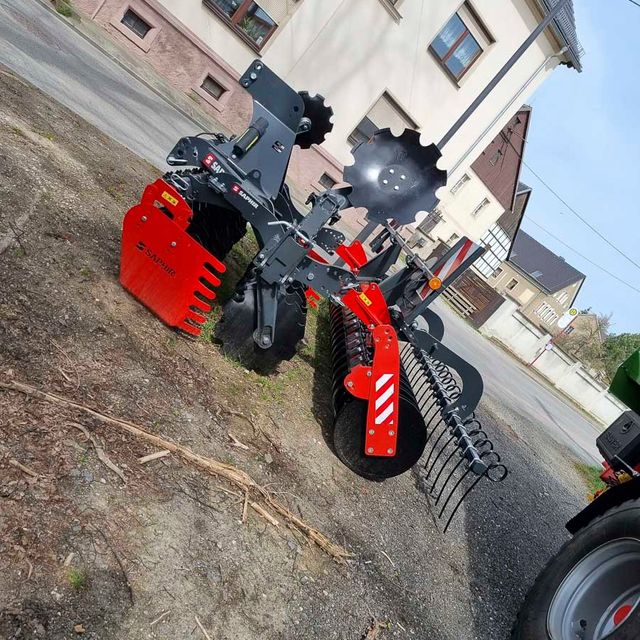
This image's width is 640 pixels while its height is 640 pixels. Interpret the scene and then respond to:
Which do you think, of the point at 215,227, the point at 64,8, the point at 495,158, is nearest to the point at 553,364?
the point at 495,158

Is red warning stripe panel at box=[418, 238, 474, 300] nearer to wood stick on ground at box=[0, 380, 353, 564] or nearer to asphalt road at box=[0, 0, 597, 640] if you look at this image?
asphalt road at box=[0, 0, 597, 640]

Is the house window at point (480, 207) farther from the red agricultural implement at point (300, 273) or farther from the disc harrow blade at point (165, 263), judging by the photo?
the disc harrow blade at point (165, 263)

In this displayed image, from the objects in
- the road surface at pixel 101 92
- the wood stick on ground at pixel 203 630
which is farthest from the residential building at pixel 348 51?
the wood stick on ground at pixel 203 630

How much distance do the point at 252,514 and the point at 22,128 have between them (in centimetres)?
439

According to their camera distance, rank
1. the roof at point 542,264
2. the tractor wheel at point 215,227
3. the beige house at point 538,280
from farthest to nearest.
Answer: the roof at point 542,264
the beige house at point 538,280
the tractor wheel at point 215,227

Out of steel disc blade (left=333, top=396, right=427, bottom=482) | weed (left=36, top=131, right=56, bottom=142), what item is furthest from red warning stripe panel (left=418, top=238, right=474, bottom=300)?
weed (left=36, top=131, right=56, bottom=142)

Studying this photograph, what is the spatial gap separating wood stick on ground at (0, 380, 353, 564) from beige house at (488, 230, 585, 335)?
43.5m

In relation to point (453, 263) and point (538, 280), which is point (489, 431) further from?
point (538, 280)

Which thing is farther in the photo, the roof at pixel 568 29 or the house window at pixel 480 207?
the house window at pixel 480 207

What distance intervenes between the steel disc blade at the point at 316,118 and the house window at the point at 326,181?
1233 cm

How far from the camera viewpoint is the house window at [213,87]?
16.2 m

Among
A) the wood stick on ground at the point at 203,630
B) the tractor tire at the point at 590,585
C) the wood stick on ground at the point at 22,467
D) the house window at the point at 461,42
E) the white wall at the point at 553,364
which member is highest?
the house window at the point at 461,42

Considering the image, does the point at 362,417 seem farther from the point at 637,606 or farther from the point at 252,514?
the point at 637,606

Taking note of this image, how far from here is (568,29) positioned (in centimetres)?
1862
